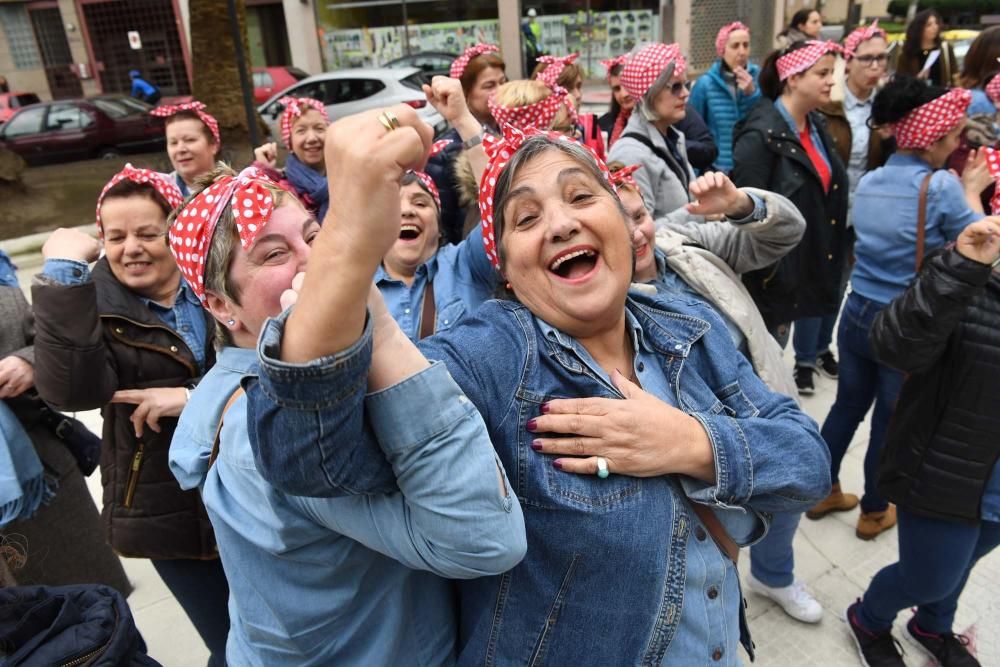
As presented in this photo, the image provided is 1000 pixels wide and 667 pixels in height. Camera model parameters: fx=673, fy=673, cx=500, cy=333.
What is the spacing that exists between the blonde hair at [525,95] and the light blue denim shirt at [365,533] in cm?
237

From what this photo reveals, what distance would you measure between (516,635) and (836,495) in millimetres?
2756

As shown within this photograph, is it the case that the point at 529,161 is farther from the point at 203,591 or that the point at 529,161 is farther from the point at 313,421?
the point at 203,591

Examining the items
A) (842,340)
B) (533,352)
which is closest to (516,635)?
(533,352)

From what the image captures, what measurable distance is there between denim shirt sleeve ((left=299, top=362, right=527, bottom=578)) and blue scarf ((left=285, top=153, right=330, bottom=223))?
3.15 meters

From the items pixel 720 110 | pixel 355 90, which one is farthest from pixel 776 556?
pixel 355 90

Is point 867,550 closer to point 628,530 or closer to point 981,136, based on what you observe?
point 981,136

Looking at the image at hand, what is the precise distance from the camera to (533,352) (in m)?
1.34

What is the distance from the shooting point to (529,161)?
4.94 feet

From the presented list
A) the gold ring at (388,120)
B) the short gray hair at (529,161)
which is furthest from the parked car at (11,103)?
the gold ring at (388,120)

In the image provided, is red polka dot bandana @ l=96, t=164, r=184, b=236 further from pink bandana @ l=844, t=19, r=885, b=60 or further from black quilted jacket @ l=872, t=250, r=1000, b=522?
pink bandana @ l=844, t=19, r=885, b=60

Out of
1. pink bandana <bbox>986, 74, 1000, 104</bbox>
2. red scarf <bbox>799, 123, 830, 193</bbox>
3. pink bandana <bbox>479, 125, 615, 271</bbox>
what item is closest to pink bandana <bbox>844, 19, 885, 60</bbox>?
pink bandana <bbox>986, 74, 1000, 104</bbox>

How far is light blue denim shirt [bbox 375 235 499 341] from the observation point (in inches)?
92.1

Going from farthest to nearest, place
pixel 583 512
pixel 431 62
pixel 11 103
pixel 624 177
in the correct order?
pixel 431 62
pixel 11 103
pixel 624 177
pixel 583 512

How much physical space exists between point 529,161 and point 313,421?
859mm
